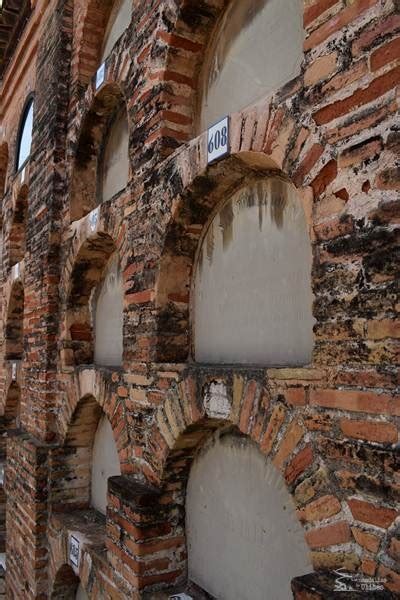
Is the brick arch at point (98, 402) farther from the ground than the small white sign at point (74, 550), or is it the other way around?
the brick arch at point (98, 402)

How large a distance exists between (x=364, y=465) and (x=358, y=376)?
0.90ft

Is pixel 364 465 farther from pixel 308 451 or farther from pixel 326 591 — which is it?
pixel 326 591

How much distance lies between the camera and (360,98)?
1.70 meters

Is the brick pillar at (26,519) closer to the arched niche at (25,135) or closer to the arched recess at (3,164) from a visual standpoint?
the arched niche at (25,135)

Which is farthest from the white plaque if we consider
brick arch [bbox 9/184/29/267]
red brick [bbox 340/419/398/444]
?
brick arch [bbox 9/184/29/267]

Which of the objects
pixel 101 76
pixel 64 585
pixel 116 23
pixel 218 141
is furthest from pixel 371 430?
pixel 116 23

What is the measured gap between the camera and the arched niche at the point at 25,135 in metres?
6.35

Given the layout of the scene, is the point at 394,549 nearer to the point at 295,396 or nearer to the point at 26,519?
the point at 295,396

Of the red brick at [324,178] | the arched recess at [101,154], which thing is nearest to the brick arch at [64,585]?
the arched recess at [101,154]

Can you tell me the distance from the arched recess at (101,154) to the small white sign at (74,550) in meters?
2.58

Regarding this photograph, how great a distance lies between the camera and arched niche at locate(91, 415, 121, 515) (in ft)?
13.3

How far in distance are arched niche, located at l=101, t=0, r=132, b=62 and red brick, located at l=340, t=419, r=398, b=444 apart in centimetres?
363

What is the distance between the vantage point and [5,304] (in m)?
7.02

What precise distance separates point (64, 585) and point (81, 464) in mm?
989
